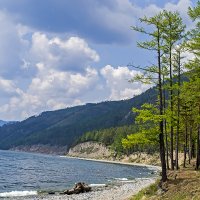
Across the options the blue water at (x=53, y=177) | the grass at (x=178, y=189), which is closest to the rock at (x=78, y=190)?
the blue water at (x=53, y=177)

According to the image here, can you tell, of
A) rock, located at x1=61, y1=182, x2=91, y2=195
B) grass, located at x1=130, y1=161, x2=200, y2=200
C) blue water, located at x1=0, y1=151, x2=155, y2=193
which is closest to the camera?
grass, located at x1=130, y1=161, x2=200, y2=200

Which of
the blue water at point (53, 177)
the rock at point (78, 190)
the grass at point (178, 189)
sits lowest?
the blue water at point (53, 177)

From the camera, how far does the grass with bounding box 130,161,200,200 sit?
84.1 feet

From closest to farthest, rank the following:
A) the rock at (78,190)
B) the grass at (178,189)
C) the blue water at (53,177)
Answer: the grass at (178,189), the rock at (78,190), the blue water at (53,177)

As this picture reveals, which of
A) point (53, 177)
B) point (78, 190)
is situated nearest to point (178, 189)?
point (78, 190)

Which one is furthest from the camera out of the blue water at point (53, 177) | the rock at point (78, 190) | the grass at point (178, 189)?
the blue water at point (53, 177)

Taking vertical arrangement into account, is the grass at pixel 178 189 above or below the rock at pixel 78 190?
above

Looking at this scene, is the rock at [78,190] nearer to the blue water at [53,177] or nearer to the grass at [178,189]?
the blue water at [53,177]

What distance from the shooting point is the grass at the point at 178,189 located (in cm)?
2562

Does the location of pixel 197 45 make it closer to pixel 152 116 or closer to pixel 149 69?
pixel 149 69

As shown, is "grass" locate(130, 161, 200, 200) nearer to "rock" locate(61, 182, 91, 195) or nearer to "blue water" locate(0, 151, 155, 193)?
"rock" locate(61, 182, 91, 195)

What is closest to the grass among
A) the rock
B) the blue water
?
the rock

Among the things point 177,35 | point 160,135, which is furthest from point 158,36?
point 160,135

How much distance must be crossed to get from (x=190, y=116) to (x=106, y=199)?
20.0 metres
